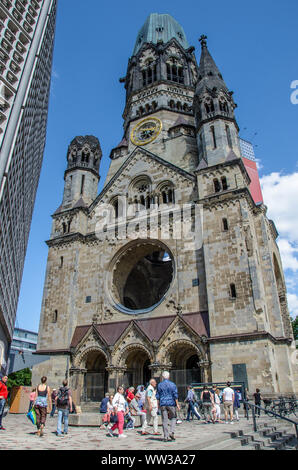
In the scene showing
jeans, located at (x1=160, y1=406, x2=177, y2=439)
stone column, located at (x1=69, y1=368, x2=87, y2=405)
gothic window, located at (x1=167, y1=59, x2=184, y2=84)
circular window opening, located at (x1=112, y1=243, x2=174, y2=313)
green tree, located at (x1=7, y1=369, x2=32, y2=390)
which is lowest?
jeans, located at (x1=160, y1=406, x2=177, y2=439)

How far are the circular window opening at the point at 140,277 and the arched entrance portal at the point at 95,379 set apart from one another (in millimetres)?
4268

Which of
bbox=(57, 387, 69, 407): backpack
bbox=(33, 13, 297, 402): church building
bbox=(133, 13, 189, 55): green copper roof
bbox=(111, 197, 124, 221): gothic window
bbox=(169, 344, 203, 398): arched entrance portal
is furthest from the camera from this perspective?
bbox=(133, 13, 189, 55): green copper roof

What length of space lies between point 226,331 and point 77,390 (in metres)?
10.9

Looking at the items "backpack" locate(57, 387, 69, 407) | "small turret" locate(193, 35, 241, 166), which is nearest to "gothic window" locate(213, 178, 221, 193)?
"small turret" locate(193, 35, 241, 166)

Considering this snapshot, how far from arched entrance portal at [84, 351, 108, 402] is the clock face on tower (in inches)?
807

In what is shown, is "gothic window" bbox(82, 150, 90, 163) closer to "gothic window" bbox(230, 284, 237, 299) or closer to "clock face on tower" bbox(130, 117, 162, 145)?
"clock face on tower" bbox(130, 117, 162, 145)

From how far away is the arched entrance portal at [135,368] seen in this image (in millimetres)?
23156

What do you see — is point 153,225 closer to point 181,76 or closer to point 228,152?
point 228,152

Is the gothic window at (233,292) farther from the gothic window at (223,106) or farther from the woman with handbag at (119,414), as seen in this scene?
the gothic window at (223,106)

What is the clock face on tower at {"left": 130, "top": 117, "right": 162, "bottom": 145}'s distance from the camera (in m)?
34.6

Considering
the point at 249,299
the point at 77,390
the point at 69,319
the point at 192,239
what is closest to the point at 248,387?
the point at 249,299

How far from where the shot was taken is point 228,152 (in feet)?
85.4

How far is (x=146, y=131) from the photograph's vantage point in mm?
35469

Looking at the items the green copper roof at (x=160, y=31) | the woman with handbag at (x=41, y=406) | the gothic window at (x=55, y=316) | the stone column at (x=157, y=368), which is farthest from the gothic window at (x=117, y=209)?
the green copper roof at (x=160, y=31)
